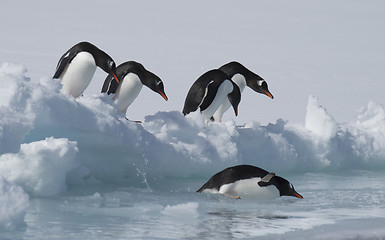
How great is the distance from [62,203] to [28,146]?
1.76 ft

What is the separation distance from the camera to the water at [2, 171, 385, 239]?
4.08 metres

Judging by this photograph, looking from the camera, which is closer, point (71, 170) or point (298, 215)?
point (298, 215)

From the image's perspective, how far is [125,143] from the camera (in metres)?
6.07

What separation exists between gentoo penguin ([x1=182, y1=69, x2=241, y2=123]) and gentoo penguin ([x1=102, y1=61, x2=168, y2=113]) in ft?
1.31

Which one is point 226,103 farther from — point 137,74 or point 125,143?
point 125,143

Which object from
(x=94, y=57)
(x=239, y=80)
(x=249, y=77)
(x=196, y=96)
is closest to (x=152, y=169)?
(x=94, y=57)

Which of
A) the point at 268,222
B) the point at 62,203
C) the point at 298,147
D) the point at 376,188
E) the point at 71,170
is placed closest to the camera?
the point at 268,222

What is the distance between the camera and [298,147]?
8234 millimetres

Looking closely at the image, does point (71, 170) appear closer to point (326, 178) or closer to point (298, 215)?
point (298, 215)

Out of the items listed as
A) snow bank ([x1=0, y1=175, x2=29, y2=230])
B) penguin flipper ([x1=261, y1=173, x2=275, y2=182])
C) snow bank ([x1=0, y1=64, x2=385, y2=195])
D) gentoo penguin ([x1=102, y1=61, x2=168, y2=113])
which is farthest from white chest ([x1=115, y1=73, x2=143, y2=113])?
snow bank ([x1=0, y1=175, x2=29, y2=230])

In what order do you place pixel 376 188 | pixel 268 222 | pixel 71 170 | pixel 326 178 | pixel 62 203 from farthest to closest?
pixel 326 178 → pixel 376 188 → pixel 71 170 → pixel 62 203 → pixel 268 222

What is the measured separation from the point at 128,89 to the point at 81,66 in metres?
0.65

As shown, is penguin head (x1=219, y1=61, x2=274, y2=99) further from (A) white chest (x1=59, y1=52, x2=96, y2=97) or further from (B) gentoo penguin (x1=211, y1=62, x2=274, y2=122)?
(A) white chest (x1=59, y1=52, x2=96, y2=97)

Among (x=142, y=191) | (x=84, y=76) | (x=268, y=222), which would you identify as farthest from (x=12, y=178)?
(x=84, y=76)
